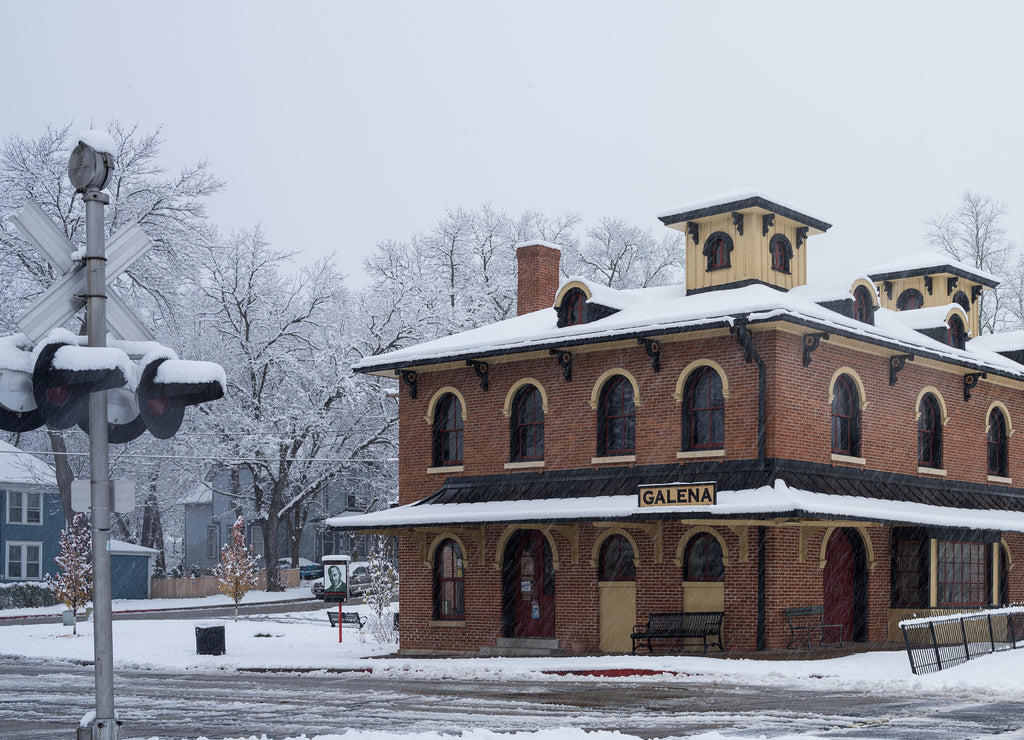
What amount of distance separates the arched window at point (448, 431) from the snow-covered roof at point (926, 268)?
1314 cm

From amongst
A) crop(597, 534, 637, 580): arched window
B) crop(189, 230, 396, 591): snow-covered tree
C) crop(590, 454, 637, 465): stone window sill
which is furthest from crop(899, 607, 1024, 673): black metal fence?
crop(189, 230, 396, 591): snow-covered tree

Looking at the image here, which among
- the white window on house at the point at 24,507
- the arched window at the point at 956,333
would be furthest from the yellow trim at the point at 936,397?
the white window on house at the point at 24,507

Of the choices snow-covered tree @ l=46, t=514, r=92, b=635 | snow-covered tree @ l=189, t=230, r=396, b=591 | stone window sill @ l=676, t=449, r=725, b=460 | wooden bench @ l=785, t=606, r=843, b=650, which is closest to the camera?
wooden bench @ l=785, t=606, r=843, b=650

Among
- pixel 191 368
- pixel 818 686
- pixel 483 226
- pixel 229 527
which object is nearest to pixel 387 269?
pixel 483 226

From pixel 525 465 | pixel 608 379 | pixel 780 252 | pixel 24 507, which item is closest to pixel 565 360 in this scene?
pixel 608 379

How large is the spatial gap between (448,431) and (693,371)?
7179 mm

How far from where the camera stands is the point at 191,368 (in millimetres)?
7957

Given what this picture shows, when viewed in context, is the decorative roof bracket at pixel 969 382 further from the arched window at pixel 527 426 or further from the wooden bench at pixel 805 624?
the arched window at pixel 527 426

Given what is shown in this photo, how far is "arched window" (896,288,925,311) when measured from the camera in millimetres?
36000

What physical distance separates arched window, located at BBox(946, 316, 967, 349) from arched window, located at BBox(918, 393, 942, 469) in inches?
72.3

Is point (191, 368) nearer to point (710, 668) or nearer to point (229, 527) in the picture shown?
point (710, 668)

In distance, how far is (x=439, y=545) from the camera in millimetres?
30609

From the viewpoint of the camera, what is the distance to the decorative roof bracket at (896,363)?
92.6ft

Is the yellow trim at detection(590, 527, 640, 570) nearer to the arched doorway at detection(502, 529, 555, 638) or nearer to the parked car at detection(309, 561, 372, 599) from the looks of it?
the arched doorway at detection(502, 529, 555, 638)
